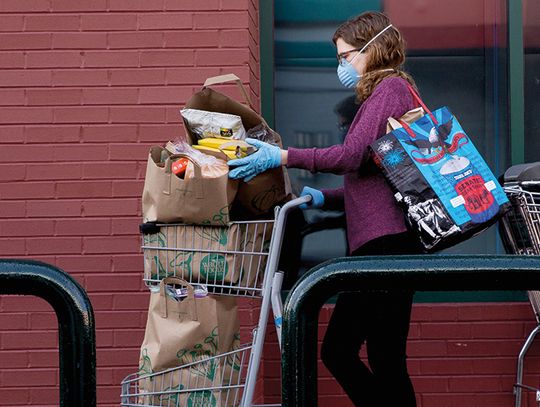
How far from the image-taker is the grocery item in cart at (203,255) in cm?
331

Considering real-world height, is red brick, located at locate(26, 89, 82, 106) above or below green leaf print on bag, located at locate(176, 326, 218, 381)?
above

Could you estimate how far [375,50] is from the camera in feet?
11.8

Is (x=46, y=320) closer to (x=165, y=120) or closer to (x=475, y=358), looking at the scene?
(x=165, y=120)

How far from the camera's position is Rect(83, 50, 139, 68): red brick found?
434cm

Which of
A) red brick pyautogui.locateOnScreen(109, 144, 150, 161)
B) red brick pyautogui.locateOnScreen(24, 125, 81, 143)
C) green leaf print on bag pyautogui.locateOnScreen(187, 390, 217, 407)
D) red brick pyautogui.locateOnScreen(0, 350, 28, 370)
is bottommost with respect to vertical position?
green leaf print on bag pyautogui.locateOnScreen(187, 390, 217, 407)

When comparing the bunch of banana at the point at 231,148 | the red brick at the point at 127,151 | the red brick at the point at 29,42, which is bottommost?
the bunch of banana at the point at 231,148

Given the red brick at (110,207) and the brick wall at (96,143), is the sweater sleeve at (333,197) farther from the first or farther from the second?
the red brick at (110,207)

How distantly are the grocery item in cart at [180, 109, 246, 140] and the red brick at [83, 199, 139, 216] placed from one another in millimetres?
924

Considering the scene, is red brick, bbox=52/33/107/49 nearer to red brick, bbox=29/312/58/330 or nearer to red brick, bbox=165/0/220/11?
→ red brick, bbox=165/0/220/11

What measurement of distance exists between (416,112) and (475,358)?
1.59 m

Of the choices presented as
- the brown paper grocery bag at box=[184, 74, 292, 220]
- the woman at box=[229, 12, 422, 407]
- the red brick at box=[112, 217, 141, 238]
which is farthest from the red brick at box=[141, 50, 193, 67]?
the woman at box=[229, 12, 422, 407]

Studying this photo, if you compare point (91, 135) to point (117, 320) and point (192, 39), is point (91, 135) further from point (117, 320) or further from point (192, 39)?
point (117, 320)

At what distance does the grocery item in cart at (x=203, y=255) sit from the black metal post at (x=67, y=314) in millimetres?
1498

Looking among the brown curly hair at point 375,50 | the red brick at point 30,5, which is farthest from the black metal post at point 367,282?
the red brick at point 30,5
